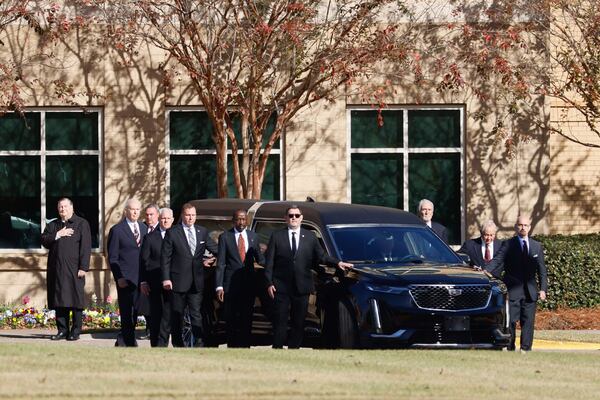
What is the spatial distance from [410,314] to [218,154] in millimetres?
10099

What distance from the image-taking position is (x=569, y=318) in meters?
25.1

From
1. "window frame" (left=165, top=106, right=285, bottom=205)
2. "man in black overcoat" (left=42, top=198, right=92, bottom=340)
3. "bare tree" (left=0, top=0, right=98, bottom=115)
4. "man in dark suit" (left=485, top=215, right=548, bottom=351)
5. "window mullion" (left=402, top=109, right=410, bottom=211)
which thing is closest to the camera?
"man in dark suit" (left=485, top=215, right=548, bottom=351)

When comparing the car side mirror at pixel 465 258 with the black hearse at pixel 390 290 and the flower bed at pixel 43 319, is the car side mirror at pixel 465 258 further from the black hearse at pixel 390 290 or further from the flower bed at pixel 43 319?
the flower bed at pixel 43 319

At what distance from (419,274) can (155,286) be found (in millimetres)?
3313

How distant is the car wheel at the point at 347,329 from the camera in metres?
17.3

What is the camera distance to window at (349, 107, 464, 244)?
91.7 feet

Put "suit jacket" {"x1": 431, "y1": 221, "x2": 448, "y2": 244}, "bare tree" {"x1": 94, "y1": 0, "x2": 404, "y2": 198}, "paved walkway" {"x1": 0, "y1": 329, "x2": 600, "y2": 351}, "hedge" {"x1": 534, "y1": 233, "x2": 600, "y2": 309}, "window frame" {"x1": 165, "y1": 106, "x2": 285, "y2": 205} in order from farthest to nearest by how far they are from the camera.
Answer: "window frame" {"x1": 165, "y1": 106, "x2": 285, "y2": 205} < "hedge" {"x1": 534, "y1": 233, "x2": 600, "y2": 309} < "bare tree" {"x1": 94, "y1": 0, "x2": 404, "y2": 198} < "paved walkway" {"x1": 0, "y1": 329, "x2": 600, "y2": 351} < "suit jacket" {"x1": 431, "y1": 221, "x2": 448, "y2": 244}

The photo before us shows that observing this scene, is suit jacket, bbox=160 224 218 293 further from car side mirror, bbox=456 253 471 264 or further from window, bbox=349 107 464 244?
window, bbox=349 107 464 244

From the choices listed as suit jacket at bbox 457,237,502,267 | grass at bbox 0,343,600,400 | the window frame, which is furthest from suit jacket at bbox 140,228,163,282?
the window frame

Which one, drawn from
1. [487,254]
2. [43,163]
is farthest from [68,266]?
[43,163]

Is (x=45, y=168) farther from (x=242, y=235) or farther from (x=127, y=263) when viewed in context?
(x=242, y=235)

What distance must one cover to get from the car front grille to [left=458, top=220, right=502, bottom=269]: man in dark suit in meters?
2.63

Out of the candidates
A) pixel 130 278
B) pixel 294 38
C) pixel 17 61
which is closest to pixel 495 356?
pixel 130 278

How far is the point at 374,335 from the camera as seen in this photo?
1711cm
